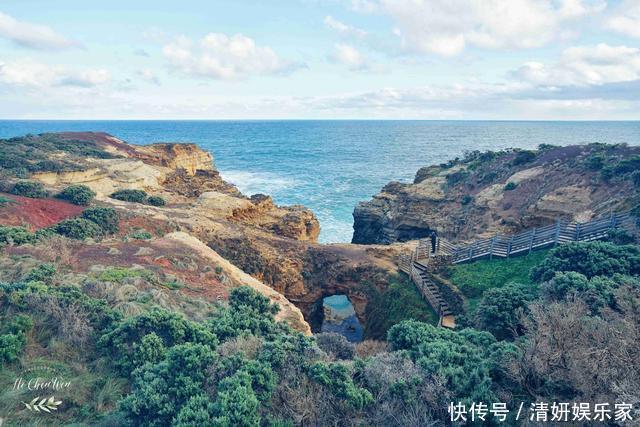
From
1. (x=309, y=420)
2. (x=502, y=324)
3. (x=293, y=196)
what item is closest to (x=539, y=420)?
(x=309, y=420)

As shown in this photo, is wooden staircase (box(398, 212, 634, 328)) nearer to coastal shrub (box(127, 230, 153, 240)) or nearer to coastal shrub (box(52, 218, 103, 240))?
coastal shrub (box(127, 230, 153, 240))

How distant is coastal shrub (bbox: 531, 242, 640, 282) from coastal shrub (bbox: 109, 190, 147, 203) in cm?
2488

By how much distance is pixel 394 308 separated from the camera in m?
20.0

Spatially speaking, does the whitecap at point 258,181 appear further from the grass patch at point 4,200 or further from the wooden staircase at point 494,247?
the wooden staircase at point 494,247

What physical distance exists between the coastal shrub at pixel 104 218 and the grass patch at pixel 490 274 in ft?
55.4

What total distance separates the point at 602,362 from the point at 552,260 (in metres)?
10.0

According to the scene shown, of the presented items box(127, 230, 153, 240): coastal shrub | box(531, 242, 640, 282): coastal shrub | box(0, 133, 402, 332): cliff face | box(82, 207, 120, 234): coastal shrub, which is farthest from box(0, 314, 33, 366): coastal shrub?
box(531, 242, 640, 282): coastal shrub

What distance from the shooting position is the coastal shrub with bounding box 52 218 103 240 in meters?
19.7

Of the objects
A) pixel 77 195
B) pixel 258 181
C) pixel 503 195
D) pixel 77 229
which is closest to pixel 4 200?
pixel 77 195

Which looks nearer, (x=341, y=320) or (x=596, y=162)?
(x=341, y=320)

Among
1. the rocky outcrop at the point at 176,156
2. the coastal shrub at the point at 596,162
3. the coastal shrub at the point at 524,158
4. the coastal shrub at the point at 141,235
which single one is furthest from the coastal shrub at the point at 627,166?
the rocky outcrop at the point at 176,156

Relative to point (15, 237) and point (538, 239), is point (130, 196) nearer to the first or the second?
point (15, 237)

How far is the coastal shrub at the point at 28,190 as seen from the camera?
24.3 m

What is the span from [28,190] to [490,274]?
24951mm
